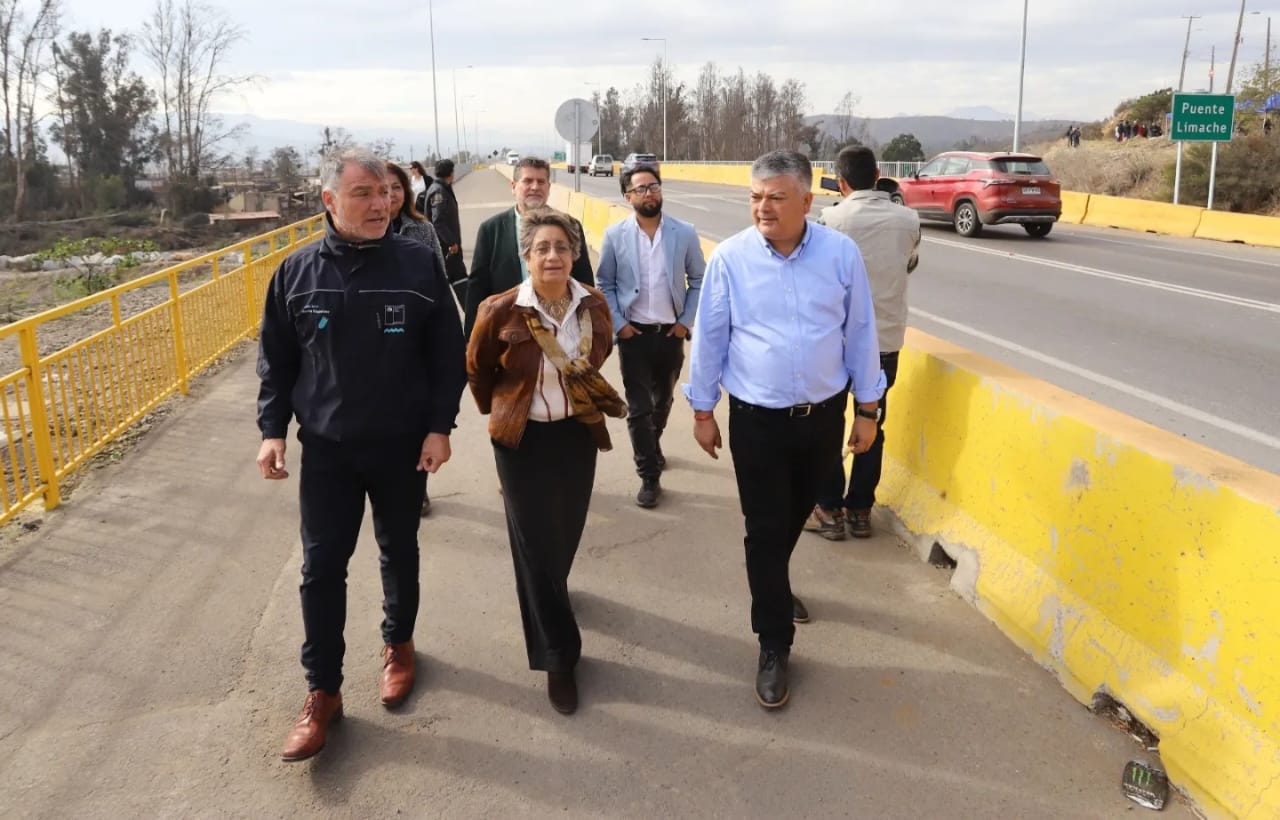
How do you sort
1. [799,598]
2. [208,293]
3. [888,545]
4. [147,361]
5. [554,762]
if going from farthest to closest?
[208,293] → [147,361] → [888,545] → [799,598] → [554,762]

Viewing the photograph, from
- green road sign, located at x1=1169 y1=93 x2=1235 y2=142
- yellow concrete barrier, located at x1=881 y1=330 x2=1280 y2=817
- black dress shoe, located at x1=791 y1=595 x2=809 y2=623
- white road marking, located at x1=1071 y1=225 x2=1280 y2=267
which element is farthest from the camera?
green road sign, located at x1=1169 y1=93 x2=1235 y2=142

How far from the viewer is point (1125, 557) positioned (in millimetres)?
3033

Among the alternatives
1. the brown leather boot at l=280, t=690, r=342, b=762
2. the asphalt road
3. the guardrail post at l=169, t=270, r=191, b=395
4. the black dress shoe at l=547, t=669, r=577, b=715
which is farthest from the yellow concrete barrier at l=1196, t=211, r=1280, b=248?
the brown leather boot at l=280, t=690, r=342, b=762

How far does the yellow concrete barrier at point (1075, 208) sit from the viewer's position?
73.4 ft

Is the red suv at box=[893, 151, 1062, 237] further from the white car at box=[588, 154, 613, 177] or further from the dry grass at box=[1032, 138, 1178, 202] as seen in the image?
the white car at box=[588, 154, 613, 177]

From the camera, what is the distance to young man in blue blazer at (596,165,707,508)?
488cm

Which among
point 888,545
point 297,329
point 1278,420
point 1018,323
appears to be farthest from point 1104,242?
point 297,329

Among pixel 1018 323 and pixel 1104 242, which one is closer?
pixel 1018 323

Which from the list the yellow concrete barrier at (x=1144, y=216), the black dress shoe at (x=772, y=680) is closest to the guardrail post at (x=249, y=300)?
the black dress shoe at (x=772, y=680)

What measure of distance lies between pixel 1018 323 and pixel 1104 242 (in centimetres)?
972

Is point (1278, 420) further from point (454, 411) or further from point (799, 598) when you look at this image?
point (454, 411)

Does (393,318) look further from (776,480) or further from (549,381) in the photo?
(776,480)

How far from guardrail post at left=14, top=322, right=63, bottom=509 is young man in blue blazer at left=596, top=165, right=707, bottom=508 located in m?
3.09

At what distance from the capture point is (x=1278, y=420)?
637cm
